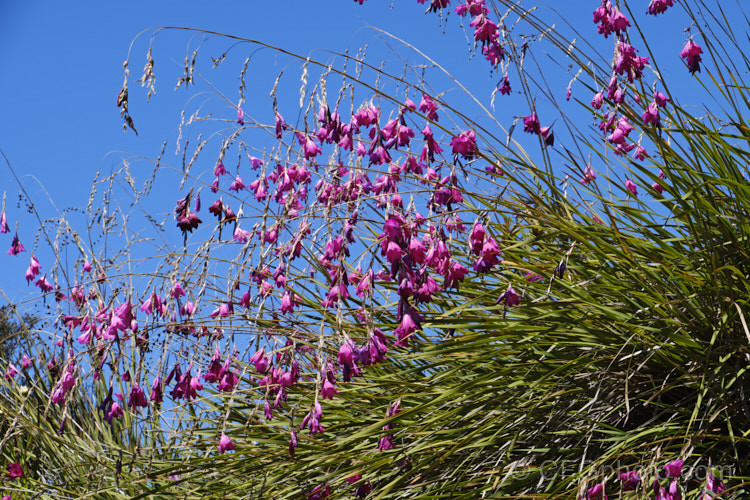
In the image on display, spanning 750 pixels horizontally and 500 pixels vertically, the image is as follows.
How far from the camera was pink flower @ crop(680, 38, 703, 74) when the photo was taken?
2.96 m

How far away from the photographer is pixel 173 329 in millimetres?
2543

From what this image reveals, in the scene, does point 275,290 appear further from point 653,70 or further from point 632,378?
point 653,70

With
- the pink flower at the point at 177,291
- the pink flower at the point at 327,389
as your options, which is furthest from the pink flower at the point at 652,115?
the pink flower at the point at 177,291

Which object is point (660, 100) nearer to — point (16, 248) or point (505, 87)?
point (505, 87)

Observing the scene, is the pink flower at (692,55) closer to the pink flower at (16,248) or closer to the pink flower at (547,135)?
the pink flower at (547,135)

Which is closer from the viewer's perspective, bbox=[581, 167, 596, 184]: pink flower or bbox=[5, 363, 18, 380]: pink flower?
bbox=[581, 167, 596, 184]: pink flower

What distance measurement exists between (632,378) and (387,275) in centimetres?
118

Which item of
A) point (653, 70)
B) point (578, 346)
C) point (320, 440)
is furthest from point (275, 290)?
point (653, 70)

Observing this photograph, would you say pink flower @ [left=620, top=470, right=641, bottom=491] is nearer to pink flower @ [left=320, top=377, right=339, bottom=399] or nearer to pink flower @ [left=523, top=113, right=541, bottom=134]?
pink flower @ [left=320, top=377, right=339, bottom=399]

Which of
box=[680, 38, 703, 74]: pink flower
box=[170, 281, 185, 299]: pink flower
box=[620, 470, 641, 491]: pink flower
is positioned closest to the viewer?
box=[620, 470, 641, 491]: pink flower

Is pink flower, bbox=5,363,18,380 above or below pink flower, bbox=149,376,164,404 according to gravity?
above

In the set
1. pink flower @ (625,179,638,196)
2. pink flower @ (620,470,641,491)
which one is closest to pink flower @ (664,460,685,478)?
pink flower @ (620,470,641,491)

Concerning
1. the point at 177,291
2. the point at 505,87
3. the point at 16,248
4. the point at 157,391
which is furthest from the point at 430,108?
the point at 16,248

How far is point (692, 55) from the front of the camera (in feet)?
9.78
